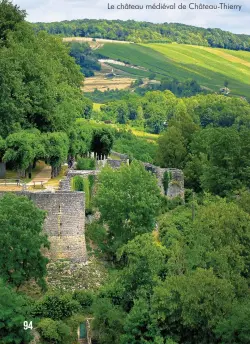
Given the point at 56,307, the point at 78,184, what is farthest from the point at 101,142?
the point at 56,307

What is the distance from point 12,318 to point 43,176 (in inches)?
691

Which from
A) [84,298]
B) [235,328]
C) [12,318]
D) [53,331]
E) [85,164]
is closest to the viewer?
[235,328]

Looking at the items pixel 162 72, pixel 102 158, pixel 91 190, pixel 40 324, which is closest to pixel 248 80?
pixel 162 72

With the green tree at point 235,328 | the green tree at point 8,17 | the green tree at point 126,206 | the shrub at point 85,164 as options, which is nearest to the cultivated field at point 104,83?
the green tree at point 8,17

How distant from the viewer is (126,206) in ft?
164

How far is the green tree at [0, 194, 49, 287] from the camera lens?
42281 mm

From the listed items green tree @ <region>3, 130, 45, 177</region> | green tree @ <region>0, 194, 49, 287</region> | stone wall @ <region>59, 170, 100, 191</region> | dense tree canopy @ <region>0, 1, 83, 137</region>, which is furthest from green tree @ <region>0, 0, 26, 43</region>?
green tree @ <region>0, 194, 49, 287</region>

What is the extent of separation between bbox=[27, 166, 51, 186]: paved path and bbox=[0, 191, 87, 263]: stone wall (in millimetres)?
4343

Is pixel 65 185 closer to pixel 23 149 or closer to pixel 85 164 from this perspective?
pixel 23 149

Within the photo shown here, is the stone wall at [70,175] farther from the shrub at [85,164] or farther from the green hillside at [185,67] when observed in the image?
the green hillside at [185,67]

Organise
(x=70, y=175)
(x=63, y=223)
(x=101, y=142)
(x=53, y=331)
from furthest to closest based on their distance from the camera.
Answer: (x=101, y=142) → (x=70, y=175) → (x=63, y=223) → (x=53, y=331)

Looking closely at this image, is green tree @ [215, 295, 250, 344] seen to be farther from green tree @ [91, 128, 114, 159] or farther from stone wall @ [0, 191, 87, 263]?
green tree @ [91, 128, 114, 159]

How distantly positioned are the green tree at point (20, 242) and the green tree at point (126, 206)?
691 cm

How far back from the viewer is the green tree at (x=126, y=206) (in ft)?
164
